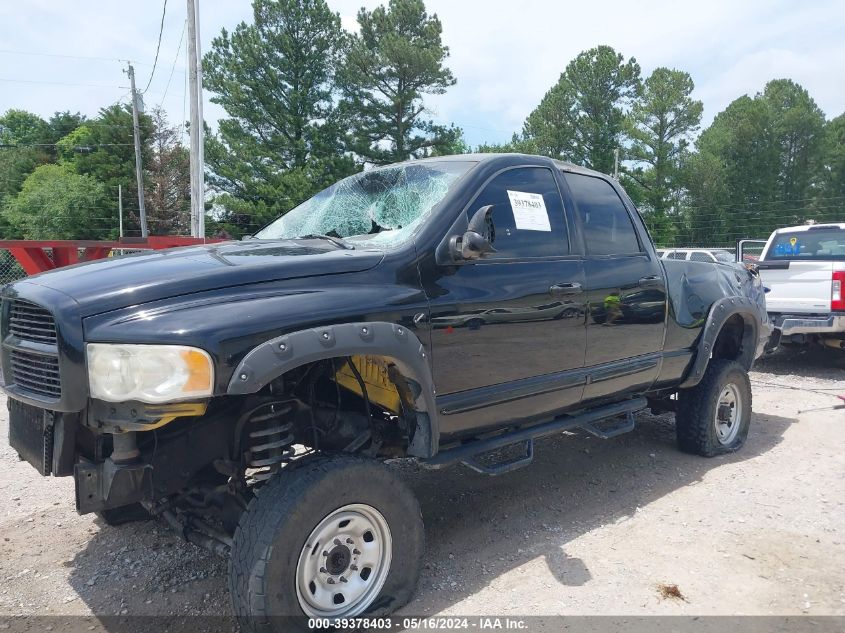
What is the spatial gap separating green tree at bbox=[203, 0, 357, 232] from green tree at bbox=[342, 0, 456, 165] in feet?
4.85

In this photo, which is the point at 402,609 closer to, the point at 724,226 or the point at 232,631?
the point at 232,631

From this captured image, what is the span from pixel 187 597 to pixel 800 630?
9.25 feet

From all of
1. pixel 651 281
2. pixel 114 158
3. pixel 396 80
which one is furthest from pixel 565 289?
pixel 114 158

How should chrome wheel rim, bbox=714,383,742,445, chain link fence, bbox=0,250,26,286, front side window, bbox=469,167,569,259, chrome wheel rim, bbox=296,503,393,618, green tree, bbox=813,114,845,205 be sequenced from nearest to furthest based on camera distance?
chrome wheel rim, bbox=296,503,393,618, front side window, bbox=469,167,569,259, chrome wheel rim, bbox=714,383,742,445, chain link fence, bbox=0,250,26,286, green tree, bbox=813,114,845,205

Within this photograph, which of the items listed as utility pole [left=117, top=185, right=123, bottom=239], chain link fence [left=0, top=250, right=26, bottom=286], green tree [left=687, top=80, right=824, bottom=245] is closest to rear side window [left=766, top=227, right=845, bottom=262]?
chain link fence [left=0, top=250, right=26, bottom=286]

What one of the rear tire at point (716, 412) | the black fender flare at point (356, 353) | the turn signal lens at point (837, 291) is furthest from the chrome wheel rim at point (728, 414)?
the turn signal lens at point (837, 291)

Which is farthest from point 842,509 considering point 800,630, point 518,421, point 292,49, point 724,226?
point 724,226

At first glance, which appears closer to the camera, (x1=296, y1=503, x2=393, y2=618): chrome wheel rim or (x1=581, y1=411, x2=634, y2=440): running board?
(x1=296, y1=503, x2=393, y2=618): chrome wheel rim

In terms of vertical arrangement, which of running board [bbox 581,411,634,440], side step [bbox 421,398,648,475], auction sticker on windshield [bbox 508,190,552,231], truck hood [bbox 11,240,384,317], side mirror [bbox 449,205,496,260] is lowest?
running board [bbox 581,411,634,440]

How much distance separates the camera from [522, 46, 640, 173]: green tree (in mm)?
45000

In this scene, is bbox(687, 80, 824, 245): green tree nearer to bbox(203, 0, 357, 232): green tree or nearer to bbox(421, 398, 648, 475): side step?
bbox(203, 0, 357, 232): green tree

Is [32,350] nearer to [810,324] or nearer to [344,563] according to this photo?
[344,563]

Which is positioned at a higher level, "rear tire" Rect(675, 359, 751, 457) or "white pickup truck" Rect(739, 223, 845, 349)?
"white pickup truck" Rect(739, 223, 845, 349)

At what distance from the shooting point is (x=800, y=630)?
9.40 ft
